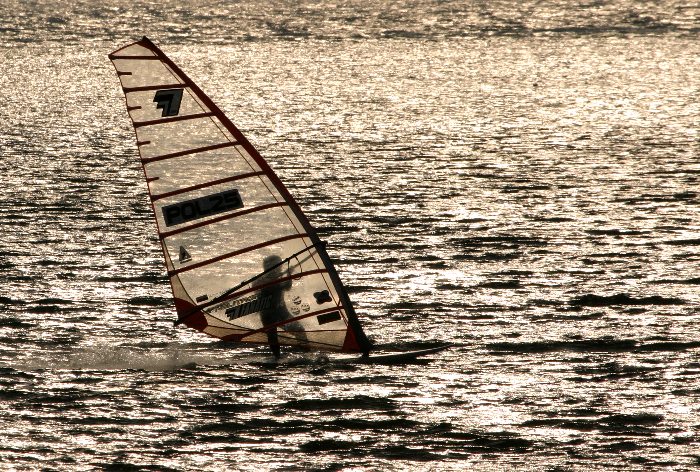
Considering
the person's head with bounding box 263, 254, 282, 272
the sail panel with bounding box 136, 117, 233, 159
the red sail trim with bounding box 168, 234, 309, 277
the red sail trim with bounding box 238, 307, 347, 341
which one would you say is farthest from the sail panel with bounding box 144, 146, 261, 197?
the red sail trim with bounding box 238, 307, 347, 341

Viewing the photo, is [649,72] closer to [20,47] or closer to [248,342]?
[20,47]

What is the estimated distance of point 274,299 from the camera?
1975cm

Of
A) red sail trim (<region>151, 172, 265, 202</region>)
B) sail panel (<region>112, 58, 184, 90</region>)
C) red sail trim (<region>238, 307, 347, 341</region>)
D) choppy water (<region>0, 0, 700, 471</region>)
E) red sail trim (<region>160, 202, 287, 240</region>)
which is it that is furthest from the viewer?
red sail trim (<region>238, 307, 347, 341</region>)

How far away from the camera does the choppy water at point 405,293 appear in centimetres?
1762

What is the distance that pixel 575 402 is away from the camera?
18.9 m

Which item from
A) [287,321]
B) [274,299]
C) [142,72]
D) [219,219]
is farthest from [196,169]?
[287,321]

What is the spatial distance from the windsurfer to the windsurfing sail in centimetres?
1

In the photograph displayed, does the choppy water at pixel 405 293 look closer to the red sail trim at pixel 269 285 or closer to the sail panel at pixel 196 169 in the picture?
the red sail trim at pixel 269 285

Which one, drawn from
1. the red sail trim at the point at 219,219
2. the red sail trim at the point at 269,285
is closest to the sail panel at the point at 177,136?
the red sail trim at the point at 219,219

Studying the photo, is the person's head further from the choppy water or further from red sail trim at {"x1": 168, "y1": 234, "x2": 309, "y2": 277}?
the choppy water

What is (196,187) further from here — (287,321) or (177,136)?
(287,321)

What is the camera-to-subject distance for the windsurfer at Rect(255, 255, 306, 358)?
1953cm

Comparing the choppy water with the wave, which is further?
the wave

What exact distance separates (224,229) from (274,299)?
1.30 meters
